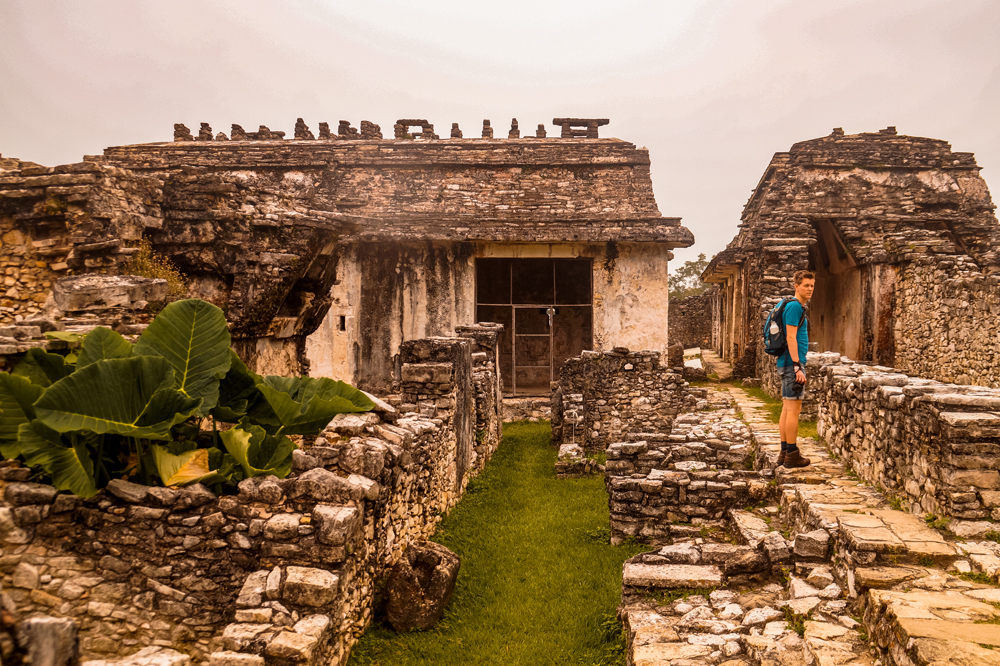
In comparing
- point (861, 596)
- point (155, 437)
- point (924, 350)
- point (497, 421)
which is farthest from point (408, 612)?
point (924, 350)

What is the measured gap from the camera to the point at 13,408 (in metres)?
3.74

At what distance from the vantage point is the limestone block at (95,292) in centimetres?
569

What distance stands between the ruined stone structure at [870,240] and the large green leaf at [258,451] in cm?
1056

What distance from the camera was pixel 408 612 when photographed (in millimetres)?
4605

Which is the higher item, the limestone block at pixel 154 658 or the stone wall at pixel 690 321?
the stone wall at pixel 690 321

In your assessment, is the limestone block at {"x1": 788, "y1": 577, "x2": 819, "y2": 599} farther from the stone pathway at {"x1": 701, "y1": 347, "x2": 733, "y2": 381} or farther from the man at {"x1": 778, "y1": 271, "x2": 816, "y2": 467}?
the stone pathway at {"x1": 701, "y1": 347, "x2": 733, "y2": 381}

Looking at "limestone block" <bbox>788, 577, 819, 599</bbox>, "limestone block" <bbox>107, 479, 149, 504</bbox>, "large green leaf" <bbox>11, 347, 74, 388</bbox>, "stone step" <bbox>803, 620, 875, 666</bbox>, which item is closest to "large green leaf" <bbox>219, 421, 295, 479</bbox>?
"limestone block" <bbox>107, 479, 149, 504</bbox>

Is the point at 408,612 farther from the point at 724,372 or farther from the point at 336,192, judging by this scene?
the point at 336,192

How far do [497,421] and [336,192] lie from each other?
334 inches

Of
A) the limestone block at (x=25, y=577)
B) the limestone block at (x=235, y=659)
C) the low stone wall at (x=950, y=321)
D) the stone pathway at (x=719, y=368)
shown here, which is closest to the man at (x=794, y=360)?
the limestone block at (x=235, y=659)

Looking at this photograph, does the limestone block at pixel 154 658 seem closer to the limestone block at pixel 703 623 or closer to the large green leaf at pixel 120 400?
the large green leaf at pixel 120 400

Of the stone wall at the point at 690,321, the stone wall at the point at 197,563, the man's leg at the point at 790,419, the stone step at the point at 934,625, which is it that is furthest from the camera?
the stone wall at the point at 690,321

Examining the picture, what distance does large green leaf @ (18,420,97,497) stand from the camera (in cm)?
362

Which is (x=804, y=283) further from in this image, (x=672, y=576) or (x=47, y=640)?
(x=47, y=640)
